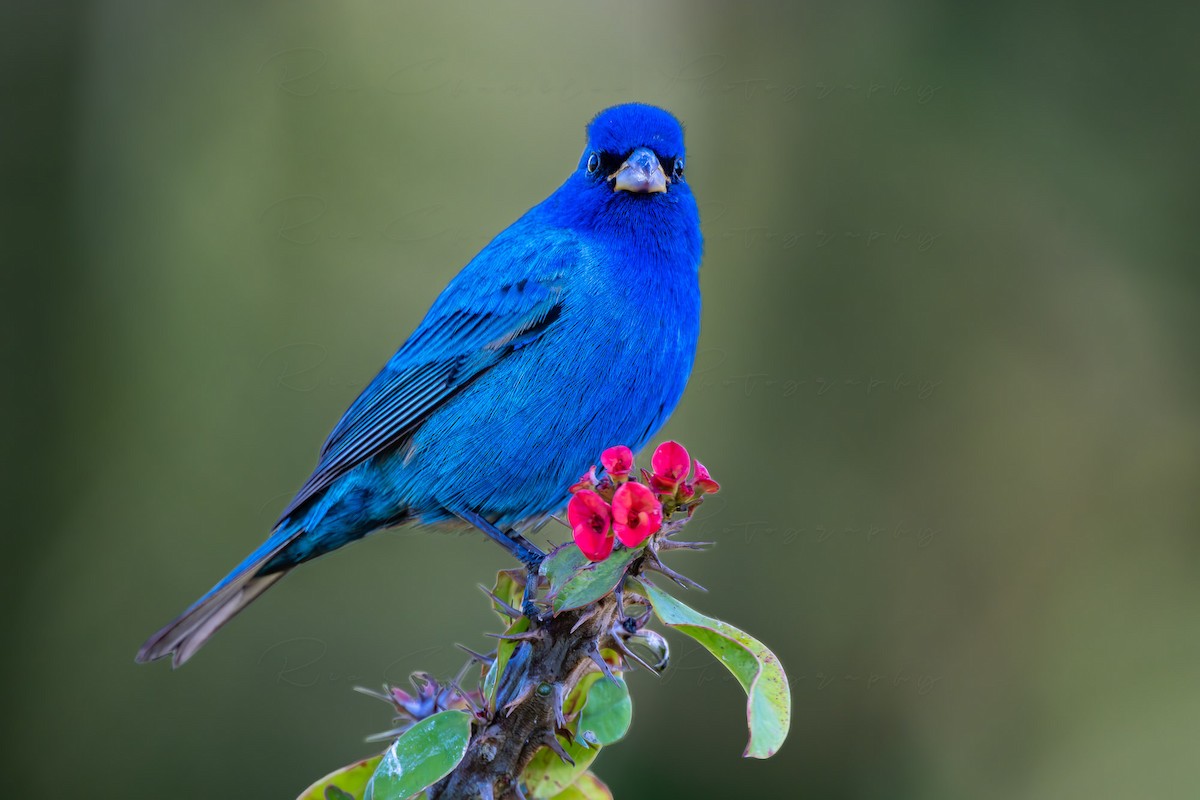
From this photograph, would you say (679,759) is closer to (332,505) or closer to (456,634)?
(456,634)

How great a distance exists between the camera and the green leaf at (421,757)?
2.32 m

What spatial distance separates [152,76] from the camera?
7.66 meters

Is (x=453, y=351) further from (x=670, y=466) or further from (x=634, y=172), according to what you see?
(x=670, y=466)

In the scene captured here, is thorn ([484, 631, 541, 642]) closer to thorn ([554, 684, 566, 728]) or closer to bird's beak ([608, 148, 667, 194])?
thorn ([554, 684, 566, 728])

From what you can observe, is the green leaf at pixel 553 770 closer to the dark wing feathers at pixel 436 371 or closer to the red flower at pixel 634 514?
the red flower at pixel 634 514

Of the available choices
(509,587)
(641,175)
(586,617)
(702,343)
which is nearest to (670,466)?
(586,617)

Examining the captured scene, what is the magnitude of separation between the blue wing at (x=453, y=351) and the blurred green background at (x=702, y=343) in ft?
7.48

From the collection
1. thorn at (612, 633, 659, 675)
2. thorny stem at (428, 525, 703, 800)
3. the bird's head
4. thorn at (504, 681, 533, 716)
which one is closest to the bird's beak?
the bird's head

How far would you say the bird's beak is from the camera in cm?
462

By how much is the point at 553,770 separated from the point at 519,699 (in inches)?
11.1

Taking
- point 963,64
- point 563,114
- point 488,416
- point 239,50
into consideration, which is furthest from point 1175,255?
point 239,50

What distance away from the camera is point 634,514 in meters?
2.35

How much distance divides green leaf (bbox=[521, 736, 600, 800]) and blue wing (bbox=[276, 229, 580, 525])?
2108 millimetres

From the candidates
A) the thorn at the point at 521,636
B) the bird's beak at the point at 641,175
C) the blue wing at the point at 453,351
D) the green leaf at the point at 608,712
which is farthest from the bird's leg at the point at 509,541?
the bird's beak at the point at 641,175
